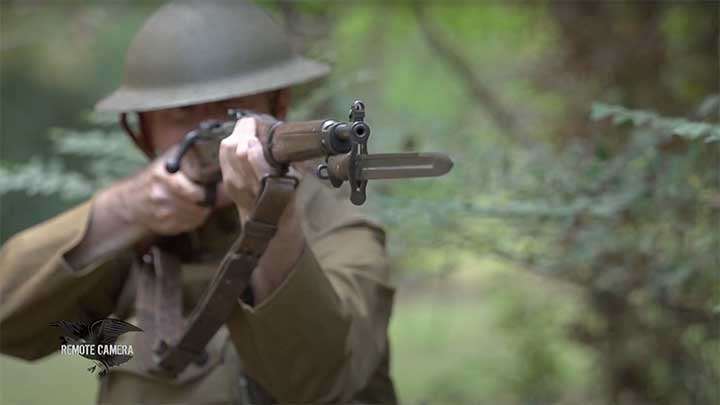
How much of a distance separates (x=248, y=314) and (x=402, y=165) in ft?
2.49

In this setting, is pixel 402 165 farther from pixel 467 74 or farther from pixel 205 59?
pixel 467 74

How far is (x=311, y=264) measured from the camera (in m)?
2.39

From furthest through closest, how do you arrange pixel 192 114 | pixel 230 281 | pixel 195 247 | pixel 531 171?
1. pixel 531 171
2. pixel 195 247
3. pixel 192 114
4. pixel 230 281

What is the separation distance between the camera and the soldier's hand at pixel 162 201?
2.70 meters

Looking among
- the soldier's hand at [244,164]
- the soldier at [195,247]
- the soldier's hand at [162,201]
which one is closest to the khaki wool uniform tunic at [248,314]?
the soldier at [195,247]

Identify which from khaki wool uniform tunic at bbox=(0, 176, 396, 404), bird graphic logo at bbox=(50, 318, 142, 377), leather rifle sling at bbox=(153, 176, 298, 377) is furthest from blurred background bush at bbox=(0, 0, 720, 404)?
bird graphic logo at bbox=(50, 318, 142, 377)

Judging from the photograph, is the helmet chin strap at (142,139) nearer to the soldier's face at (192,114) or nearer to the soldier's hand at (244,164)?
the soldier's face at (192,114)

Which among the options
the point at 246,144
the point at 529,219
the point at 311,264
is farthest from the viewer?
the point at 529,219

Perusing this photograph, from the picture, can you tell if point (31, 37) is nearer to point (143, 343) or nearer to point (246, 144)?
point (143, 343)

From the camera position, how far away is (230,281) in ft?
7.87

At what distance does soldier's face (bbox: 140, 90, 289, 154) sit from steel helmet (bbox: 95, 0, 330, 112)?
0.07 metres

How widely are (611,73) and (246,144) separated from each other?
3.21m

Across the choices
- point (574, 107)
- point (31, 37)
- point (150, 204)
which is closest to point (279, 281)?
point (150, 204)

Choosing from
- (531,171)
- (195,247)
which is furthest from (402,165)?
(531,171)
